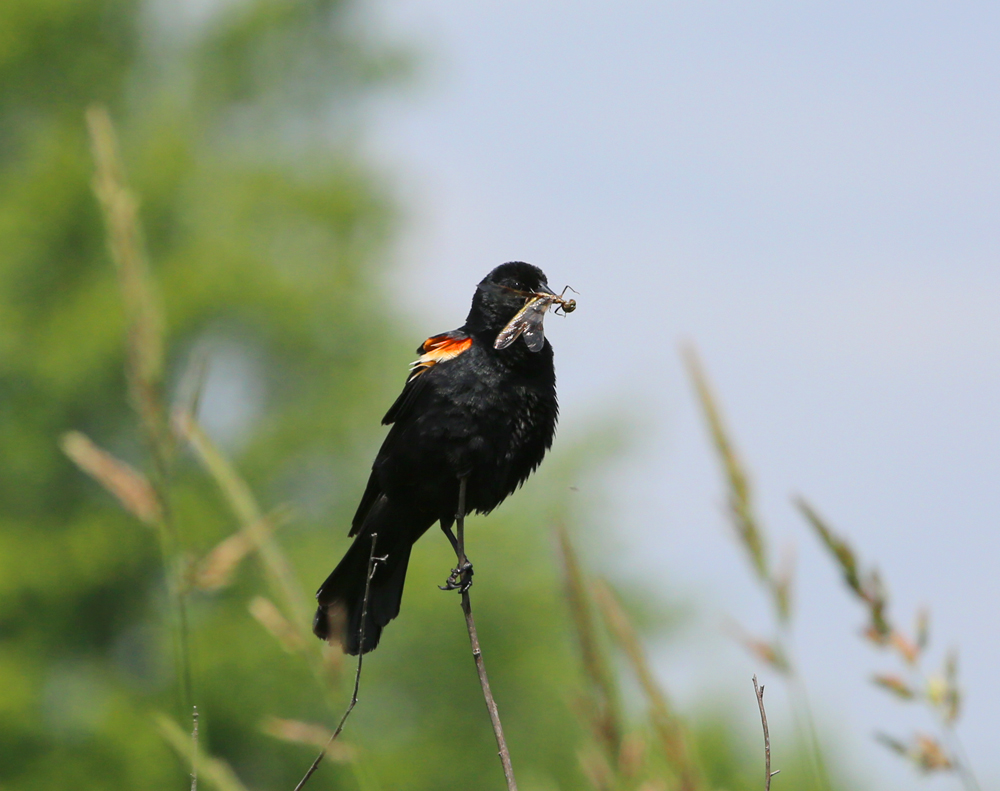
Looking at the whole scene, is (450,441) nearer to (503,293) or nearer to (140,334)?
(503,293)

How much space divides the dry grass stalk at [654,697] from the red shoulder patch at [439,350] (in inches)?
60.3

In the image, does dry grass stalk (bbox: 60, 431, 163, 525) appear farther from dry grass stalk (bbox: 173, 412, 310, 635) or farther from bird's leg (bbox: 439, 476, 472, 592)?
bird's leg (bbox: 439, 476, 472, 592)

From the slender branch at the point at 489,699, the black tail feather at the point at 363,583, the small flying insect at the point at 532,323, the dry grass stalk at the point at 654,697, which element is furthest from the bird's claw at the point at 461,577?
the dry grass stalk at the point at 654,697

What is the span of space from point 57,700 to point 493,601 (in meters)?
5.16

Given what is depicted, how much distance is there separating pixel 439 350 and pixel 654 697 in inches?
66.8

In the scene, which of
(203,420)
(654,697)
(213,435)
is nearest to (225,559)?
(654,697)

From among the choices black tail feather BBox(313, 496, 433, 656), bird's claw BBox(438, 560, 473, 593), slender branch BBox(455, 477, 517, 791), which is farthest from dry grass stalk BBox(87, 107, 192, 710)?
black tail feather BBox(313, 496, 433, 656)

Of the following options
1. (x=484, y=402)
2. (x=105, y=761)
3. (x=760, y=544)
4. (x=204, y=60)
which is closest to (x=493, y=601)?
(x=105, y=761)

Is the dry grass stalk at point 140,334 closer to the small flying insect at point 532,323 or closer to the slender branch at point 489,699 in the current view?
the slender branch at point 489,699

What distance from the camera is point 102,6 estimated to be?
15.0m

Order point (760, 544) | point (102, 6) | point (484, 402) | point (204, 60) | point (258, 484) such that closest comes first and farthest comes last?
point (760, 544) → point (484, 402) → point (258, 484) → point (102, 6) → point (204, 60)

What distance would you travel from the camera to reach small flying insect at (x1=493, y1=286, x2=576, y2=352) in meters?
2.61

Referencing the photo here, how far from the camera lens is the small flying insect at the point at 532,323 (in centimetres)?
261

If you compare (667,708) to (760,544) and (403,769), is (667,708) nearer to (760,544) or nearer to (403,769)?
(760,544)
